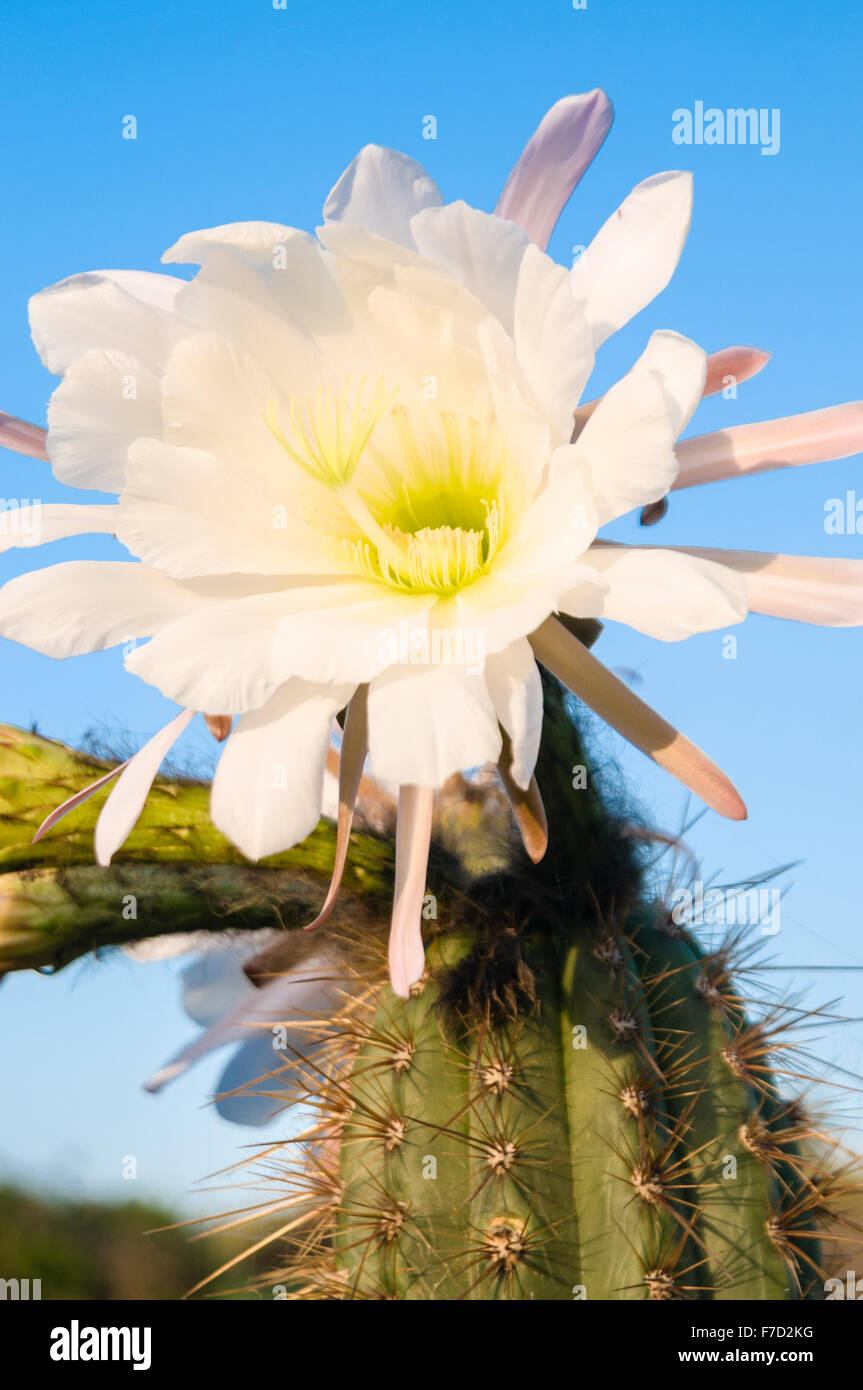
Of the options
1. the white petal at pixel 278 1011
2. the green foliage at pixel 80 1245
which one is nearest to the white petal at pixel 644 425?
the white petal at pixel 278 1011

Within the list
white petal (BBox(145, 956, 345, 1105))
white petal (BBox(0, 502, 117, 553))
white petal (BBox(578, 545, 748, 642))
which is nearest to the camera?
white petal (BBox(578, 545, 748, 642))

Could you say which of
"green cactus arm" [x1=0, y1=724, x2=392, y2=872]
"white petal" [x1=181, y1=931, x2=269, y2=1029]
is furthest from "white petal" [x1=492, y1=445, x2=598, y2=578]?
"white petal" [x1=181, y1=931, x2=269, y2=1029]

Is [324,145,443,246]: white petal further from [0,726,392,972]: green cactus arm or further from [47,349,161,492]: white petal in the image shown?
[0,726,392,972]: green cactus arm

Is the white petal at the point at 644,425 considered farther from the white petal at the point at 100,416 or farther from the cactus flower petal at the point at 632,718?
the white petal at the point at 100,416

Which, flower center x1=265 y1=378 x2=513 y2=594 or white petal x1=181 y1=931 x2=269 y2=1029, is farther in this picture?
white petal x1=181 y1=931 x2=269 y2=1029

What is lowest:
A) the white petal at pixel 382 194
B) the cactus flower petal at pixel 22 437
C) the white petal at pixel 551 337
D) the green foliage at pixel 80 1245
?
the green foliage at pixel 80 1245
